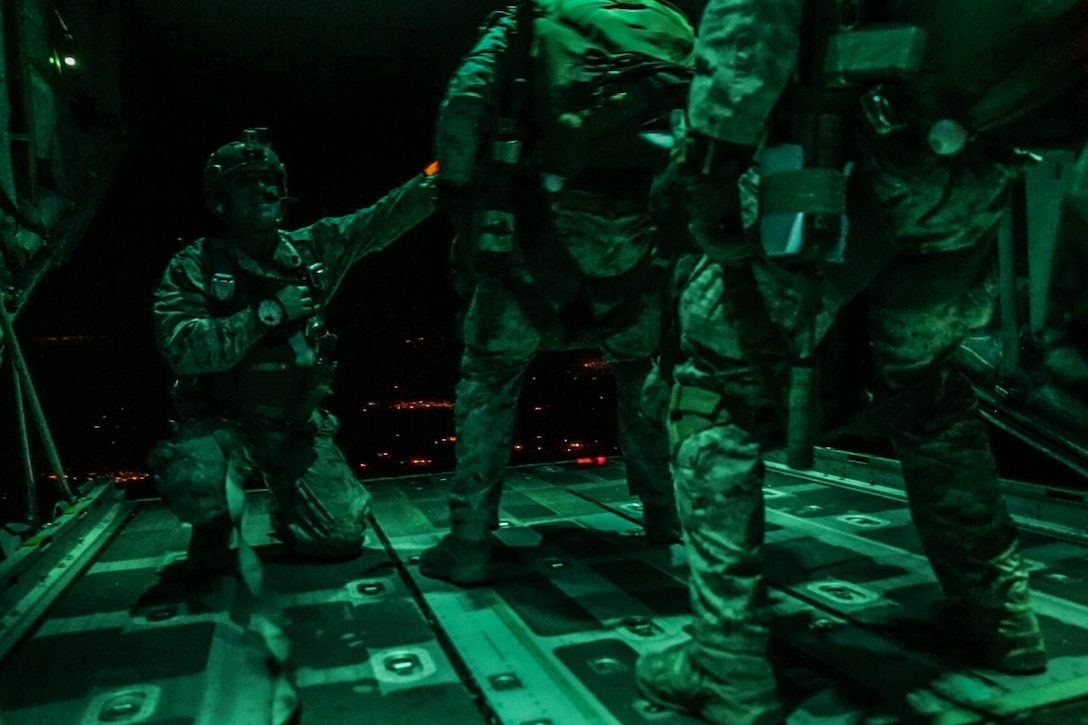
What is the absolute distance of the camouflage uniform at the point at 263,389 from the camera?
252 cm

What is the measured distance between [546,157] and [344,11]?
2.64 metres

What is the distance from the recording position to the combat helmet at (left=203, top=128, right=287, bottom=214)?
2648 millimetres

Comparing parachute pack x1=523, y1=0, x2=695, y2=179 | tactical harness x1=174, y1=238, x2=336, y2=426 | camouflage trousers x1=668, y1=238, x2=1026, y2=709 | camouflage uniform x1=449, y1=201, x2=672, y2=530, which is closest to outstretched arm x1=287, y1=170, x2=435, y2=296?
tactical harness x1=174, y1=238, x2=336, y2=426

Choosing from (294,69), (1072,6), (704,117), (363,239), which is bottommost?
(363,239)

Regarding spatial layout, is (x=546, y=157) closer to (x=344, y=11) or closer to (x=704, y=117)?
(x=704, y=117)

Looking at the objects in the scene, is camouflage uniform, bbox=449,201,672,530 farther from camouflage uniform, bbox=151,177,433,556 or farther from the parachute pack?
camouflage uniform, bbox=151,177,433,556

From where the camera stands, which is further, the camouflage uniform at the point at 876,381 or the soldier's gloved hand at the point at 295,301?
the soldier's gloved hand at the point at 295,301

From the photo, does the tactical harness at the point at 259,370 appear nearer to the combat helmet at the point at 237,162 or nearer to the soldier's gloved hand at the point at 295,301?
the soldier's gloved hand at the point at 295,301

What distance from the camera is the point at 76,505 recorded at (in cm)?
312

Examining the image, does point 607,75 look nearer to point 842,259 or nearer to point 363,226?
point 842,259

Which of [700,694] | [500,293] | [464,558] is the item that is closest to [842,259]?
[700,694]

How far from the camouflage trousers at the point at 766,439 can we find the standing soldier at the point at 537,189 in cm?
85

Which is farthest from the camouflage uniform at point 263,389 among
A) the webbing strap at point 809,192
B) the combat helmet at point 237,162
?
the webbing strap at point 809,192

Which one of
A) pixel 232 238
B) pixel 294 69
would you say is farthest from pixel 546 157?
pixel 294 69
